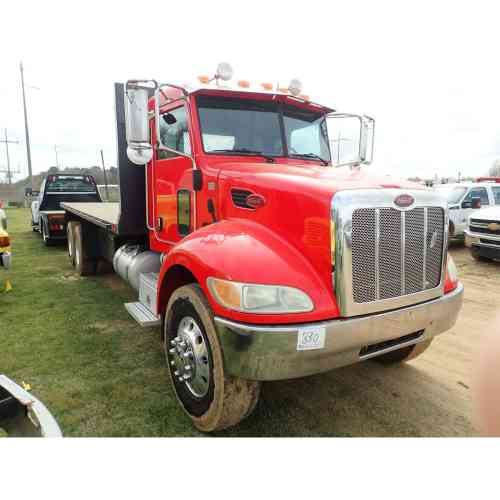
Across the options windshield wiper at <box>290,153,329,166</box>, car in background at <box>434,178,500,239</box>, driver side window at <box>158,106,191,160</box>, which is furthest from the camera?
car in background at <box>434,178,500,239</box>

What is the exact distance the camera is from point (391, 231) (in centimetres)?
230

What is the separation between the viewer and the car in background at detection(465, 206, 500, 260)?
8250 mm

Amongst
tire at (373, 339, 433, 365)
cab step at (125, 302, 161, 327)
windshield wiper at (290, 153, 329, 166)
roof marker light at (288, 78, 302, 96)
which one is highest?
roof marker light at (288, 78, 302, 96)

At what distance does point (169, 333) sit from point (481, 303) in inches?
199

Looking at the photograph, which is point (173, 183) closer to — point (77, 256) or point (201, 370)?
point (201, 370)

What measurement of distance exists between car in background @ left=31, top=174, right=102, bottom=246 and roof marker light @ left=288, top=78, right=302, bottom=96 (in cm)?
807

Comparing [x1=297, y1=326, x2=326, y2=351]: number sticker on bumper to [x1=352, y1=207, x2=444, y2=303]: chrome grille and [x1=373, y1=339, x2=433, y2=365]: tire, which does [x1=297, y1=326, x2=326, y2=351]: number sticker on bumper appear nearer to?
[x1=352, y1=207, x2=444, y2=303]: chrome grille

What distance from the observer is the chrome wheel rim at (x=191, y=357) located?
8.13 ft

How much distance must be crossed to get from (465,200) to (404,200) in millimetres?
10178

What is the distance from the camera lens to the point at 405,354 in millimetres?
3406

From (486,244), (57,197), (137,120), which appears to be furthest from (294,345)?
(57,197)

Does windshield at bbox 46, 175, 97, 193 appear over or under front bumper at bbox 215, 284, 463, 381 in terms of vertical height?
over

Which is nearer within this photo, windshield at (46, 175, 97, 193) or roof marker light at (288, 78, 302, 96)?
roof marker light at (288, 78, 302, 96)

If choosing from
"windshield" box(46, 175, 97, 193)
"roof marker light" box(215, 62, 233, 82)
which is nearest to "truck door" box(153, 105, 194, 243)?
"roof marker light" box(215, 62, 233, 82)
